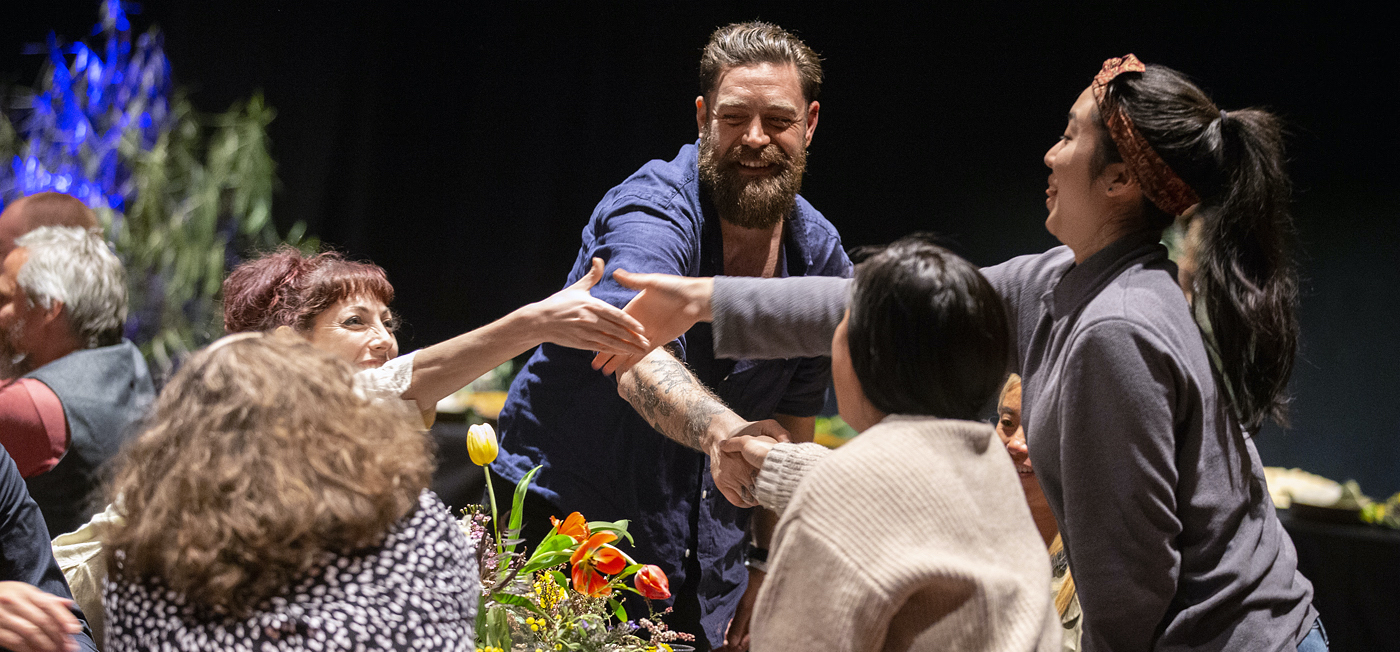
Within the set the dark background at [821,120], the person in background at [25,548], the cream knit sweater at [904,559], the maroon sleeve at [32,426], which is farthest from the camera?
the dark background at [821,120]

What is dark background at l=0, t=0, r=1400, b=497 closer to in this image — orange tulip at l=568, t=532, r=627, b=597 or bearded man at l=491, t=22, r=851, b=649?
bearded man at l=491, t=22, r=851, b=649

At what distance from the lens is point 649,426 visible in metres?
1.85

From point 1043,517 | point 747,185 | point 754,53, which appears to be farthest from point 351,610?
point 1043,517

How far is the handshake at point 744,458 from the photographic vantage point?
1.34 metres

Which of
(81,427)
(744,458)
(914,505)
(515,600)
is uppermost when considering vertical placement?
(914,505)

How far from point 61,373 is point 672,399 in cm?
156

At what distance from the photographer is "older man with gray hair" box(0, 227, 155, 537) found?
7.04 ft

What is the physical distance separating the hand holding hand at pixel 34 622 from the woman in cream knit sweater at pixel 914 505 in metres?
0.82

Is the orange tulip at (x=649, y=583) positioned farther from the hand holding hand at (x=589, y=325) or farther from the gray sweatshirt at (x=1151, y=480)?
the gray sweatshirt at (x=1151, y=480)

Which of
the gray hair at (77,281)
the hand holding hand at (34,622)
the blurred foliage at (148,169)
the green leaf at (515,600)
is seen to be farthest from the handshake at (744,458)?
the blurred foliage at (148,169)

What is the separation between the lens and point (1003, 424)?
222cm

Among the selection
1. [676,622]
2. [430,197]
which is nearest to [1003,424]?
[676,622]

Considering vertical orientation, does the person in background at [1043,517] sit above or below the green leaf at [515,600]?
below

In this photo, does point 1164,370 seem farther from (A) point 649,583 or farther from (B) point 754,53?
(B) point 754,53
